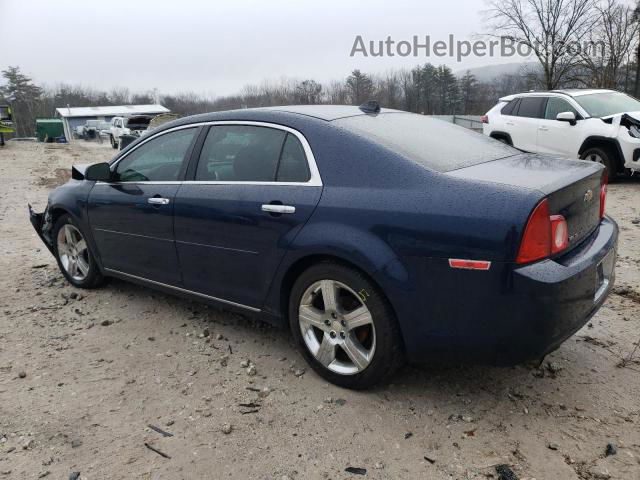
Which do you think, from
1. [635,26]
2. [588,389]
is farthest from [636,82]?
[588,389]

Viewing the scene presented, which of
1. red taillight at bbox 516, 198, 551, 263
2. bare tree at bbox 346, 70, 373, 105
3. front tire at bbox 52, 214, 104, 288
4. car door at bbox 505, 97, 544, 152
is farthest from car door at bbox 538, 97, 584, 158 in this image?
bare tree at bbox 346, 70, 373, 105

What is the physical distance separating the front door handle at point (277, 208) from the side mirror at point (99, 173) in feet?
5.88

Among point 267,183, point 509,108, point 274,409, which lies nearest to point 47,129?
point 509,108

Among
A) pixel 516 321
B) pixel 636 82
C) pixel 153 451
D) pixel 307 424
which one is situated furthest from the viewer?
pixel 636 82

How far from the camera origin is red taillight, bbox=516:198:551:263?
7.28ft

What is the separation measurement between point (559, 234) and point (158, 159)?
2863 mm

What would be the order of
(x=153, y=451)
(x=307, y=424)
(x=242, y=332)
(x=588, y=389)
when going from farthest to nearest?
(x=242, y=332) → (x=588, y=389) → (x=307, y=424) → (x=153, y=451)

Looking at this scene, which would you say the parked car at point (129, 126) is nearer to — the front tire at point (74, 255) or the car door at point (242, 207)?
the front tire at point (74, 255)

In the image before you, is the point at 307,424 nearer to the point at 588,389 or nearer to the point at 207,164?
the point at 588,389

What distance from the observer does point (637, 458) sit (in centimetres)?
227

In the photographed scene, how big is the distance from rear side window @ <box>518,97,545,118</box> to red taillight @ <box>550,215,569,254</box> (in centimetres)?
840

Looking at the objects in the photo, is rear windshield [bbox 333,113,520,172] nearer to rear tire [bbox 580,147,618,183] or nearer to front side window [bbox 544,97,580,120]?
rear tire [bbox 580,147,618,183]

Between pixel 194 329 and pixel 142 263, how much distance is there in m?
0.67

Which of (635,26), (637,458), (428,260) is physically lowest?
(637,458)
